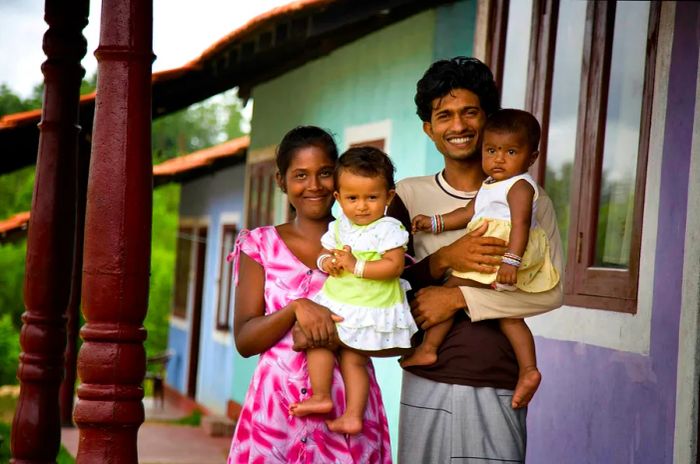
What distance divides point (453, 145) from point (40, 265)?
8.16 ft

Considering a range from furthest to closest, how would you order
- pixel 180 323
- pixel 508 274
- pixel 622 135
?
1. pixel 180 323
2. pixel 622 135
3. pixel 508 274

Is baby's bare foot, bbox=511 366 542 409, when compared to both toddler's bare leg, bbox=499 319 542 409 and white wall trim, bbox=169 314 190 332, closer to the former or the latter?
toddler's bare leg, bbox=499 319 542 409

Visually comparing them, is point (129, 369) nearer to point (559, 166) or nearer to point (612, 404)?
point (612, 404)

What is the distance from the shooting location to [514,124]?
10.2 ft

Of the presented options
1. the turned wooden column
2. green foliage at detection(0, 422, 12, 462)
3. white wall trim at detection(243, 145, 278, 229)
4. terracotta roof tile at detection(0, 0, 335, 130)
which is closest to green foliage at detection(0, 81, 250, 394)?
white wall trim at detection(243, 145, 278, 229)

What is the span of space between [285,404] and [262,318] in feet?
0.91

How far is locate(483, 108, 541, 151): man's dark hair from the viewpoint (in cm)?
311

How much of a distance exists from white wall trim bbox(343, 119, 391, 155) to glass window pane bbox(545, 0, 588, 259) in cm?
202

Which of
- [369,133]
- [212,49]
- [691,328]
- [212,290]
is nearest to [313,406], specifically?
[691,328]

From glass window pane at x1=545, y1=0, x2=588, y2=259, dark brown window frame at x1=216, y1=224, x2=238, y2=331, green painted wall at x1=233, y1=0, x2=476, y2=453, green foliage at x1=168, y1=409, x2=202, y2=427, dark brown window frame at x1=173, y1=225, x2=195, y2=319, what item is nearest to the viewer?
glass window pane at x1=545, y1=0, x2=588, y2=259

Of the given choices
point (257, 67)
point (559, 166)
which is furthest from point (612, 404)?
point (257, 67)

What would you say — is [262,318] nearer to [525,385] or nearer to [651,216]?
[525,385]

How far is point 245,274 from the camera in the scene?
3295mm

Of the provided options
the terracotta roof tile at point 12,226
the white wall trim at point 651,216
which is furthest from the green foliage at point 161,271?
the white wall trim at point 651,216
